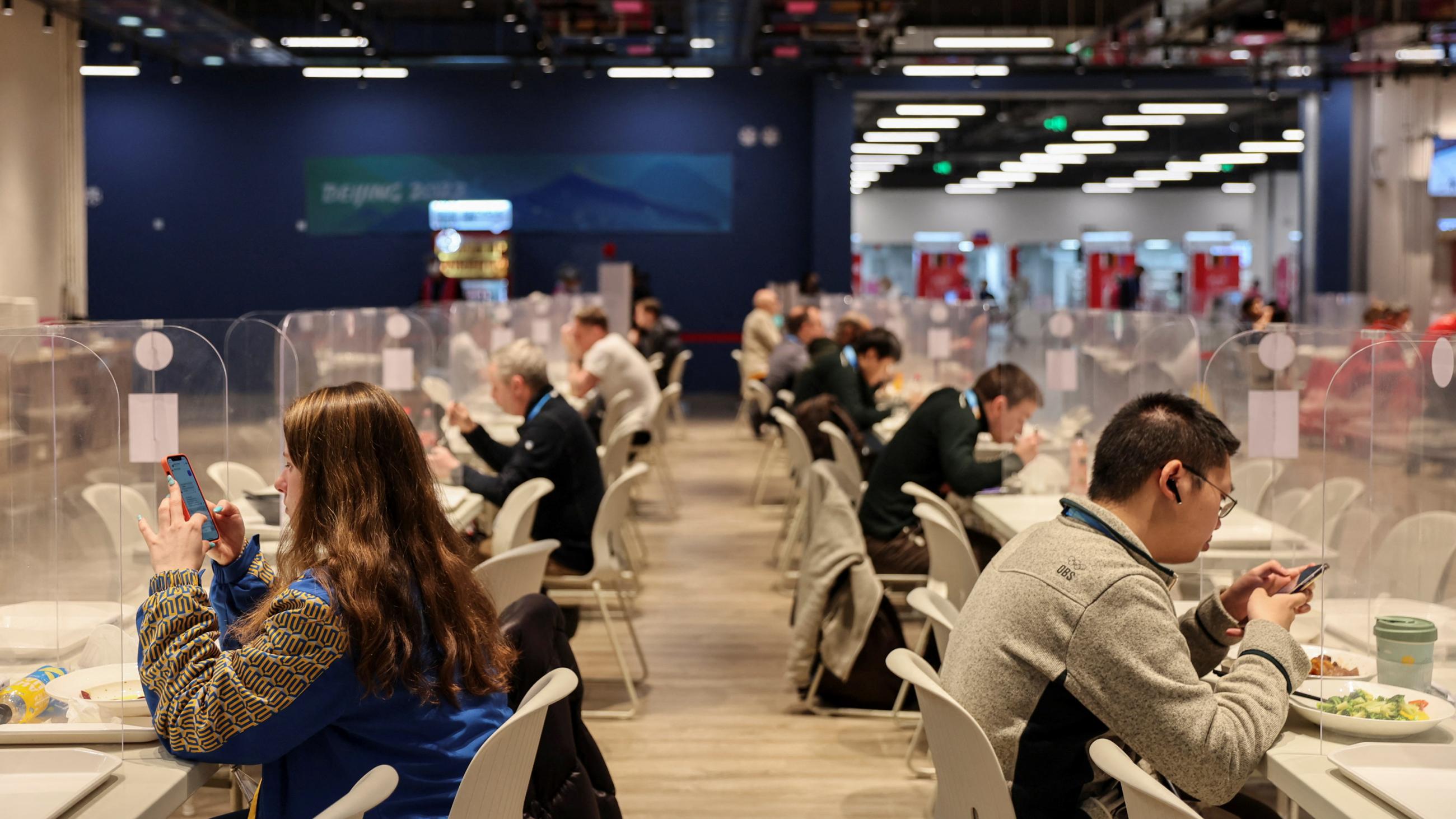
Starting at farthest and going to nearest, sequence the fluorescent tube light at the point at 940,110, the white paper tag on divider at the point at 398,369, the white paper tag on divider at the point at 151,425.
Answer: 1. the fluorescent tube light at the point at 940,110
2. the white paper tag on divider at the point at 398,369
3. the white paper tag on divider at the point at 151,425

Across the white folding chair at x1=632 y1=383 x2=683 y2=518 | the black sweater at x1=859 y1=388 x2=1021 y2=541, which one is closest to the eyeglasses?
the black sweater at x1=859 y1=388 x2=1021 y2=541

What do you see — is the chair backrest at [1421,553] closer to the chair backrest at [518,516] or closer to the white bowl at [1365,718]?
the white bowl at [1365,718]

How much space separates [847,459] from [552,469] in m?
1.54

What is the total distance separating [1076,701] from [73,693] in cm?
167

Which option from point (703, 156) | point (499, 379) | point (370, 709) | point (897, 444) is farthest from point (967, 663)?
point (703, 156)

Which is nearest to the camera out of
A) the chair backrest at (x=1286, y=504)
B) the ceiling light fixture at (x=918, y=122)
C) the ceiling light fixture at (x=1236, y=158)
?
the chair backrest at (x=1286, y=504)

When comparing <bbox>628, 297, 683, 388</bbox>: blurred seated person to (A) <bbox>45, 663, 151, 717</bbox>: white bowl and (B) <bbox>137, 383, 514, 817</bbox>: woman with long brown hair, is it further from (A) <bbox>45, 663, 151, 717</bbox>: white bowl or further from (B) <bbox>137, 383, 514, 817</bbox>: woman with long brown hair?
(B) <bbox>137, 383, 514, 817</bbox>: woman with long brown hair

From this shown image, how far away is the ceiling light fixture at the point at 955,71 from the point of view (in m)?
14.8

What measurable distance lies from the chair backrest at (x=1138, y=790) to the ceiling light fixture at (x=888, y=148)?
2009 centimetres

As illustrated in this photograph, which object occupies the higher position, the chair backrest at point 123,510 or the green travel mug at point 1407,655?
the chair backrest at point 123,510

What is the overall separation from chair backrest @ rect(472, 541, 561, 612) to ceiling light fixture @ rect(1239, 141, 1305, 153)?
2067 cm

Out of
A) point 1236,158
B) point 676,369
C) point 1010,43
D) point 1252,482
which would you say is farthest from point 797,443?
point 1236,158

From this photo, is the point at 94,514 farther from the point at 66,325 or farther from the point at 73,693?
the point at 73,693

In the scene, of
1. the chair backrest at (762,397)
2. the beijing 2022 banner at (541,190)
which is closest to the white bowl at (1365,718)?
the chair backrest at (762,397)
